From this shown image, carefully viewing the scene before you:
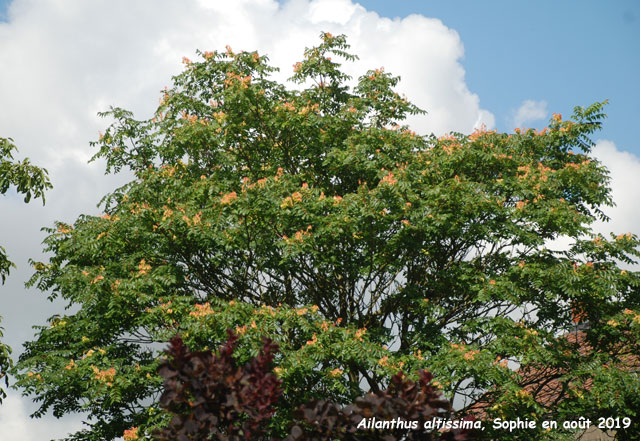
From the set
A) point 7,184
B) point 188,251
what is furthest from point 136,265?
point 7,184

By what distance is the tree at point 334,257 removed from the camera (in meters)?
11.7

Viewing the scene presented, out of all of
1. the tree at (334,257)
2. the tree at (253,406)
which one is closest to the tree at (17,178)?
the tree at (334,257)

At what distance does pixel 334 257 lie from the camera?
13.0m

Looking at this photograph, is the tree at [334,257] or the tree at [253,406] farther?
the tree at [334,257]

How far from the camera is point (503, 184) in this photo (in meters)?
13.1

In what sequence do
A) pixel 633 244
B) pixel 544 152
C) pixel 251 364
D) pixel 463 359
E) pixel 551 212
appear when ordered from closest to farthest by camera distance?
1. pixel 251 364
2. pixel 463 359
3. pixel 551 212
4. pixel 633 244
5. pixel 544 152

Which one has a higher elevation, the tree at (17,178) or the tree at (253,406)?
the tree at (17,178)

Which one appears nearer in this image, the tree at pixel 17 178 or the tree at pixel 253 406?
the tree at pixel 253 406

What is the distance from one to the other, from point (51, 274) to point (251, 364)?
39.2 feet

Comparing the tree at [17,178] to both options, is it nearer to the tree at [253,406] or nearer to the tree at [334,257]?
the tree at [334,257]

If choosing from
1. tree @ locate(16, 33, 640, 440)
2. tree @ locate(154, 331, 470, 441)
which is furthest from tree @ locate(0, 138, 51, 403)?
tree @ locate(154, 331, 470, 441)

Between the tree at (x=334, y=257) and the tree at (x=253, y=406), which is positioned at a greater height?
the tree at (x=334, y=257)

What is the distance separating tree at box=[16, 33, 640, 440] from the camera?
462 inches

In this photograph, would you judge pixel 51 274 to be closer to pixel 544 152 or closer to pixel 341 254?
pixel 341 254
